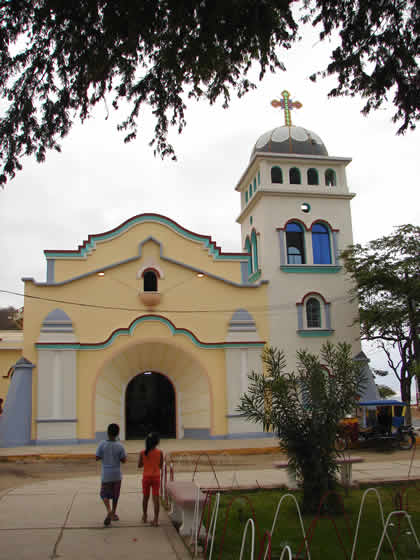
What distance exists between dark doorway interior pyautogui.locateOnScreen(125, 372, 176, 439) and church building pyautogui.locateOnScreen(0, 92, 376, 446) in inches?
1.7

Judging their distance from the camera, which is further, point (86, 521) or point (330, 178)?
point (330, 178)

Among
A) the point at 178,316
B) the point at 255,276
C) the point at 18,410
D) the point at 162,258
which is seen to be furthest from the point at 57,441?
the point at 255,276

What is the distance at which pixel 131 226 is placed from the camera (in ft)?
78.9

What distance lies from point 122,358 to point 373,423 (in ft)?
33.2

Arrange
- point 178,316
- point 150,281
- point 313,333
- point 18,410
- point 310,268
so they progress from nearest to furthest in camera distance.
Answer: point 18,410
point 178,316
point 150,281
point 313,333
point 310,268

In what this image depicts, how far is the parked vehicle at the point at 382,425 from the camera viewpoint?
62.5 ft

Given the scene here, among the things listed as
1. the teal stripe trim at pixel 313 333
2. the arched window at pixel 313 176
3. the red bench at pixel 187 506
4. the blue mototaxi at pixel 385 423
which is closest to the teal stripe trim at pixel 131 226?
the teal stripe trim at pixel 313 333

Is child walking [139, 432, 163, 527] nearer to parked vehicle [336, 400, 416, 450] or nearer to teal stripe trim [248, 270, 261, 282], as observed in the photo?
parked vehicle [336, 400, 416, 450]

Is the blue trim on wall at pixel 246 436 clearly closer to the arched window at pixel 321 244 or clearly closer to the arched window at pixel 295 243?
the arched window at pixel 295 243

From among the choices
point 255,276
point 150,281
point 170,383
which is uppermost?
point 255,276

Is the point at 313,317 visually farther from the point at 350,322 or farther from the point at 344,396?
the point at 344,396

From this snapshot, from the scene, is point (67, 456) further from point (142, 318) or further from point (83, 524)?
point (83, 524)

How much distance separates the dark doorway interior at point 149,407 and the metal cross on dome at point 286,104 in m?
14.3

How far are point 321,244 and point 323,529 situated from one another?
18.8 meters
